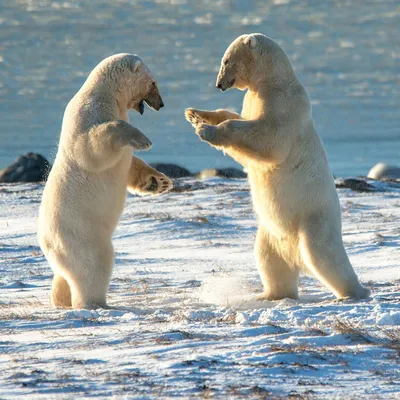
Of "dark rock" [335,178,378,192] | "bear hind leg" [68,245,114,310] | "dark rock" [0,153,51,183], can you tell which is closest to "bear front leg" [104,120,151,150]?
"bear hind leg" [68,245,114,310]

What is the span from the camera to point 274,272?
7562mm

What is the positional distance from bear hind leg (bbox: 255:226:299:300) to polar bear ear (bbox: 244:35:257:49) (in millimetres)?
1405

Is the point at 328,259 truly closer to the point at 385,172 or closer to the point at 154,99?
the point at 154,99

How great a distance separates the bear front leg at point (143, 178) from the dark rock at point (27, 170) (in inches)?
457

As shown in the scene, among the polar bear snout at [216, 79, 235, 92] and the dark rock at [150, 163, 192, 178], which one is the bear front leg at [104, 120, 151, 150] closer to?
the polar bear snout at [216, 79, 235, 92]

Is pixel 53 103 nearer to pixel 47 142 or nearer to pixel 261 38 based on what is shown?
pixel 47 142

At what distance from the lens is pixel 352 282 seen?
7.20 m

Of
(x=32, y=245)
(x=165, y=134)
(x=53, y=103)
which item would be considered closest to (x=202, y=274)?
(x=32, y=245)

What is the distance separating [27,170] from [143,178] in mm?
12258

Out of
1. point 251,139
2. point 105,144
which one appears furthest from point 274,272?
point 105,144

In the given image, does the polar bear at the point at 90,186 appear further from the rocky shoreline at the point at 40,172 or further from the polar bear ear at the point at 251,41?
the rocky shoreline at the point at 40,172

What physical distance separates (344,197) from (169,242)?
3991 mm

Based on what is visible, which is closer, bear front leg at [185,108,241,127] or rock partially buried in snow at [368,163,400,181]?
bear front leg at [185,108,241,127]

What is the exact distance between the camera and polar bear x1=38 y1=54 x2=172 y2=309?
7078 millimetres
